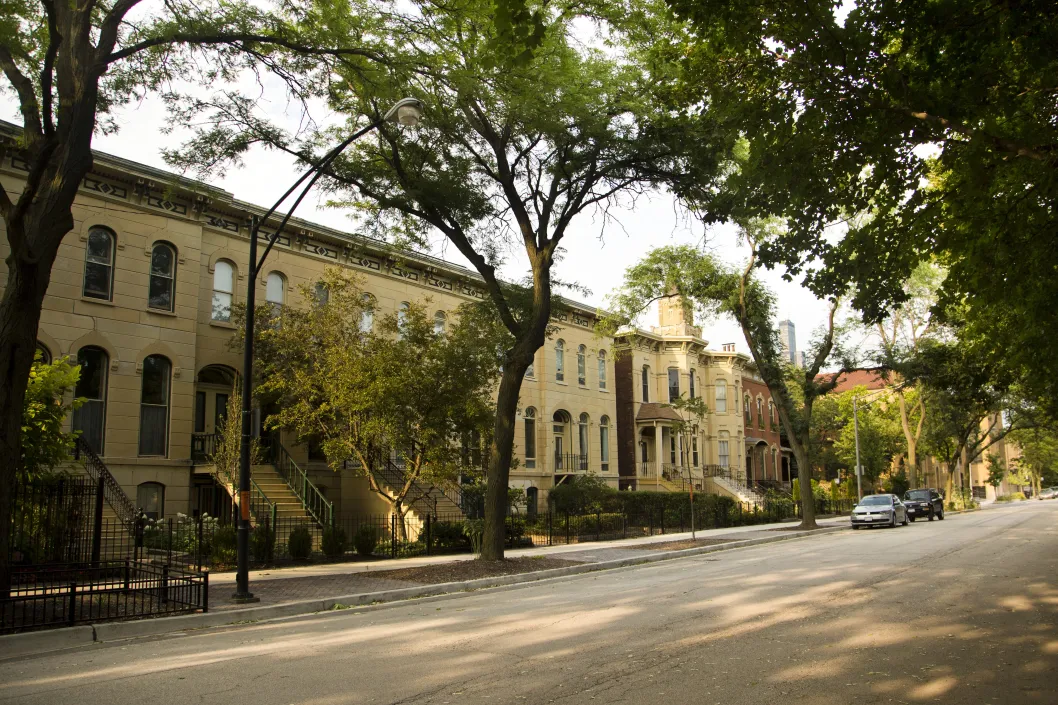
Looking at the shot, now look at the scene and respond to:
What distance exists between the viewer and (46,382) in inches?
526

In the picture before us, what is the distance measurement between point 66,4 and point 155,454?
43.2ft

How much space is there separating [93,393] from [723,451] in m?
35.8

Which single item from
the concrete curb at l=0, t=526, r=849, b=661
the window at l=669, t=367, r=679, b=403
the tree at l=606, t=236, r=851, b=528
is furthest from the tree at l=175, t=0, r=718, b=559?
the window at l=669, t=367, r=679, b=403

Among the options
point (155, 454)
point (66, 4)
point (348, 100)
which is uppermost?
point (348, 100)

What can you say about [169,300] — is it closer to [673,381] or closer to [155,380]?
[155,380]

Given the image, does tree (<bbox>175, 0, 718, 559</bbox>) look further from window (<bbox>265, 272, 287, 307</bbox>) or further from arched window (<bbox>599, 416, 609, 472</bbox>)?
arched window (<bbox>599, 416, 609, 472</bbox>)

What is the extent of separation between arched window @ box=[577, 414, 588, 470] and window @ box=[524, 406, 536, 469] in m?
2.97

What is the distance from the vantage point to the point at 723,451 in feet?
157

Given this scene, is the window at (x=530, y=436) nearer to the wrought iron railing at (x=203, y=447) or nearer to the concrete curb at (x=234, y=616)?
the wrought iron railing at (x=203, y=447)

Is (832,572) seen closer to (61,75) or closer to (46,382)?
(46,382)

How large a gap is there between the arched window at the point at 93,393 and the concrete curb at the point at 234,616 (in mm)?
10743

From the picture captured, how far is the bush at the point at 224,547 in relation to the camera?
58.5 ft

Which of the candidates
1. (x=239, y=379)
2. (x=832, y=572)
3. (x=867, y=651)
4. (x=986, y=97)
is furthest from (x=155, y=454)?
(x=986, y=97)

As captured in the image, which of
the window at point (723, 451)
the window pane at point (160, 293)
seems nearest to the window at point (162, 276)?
the window pane at point (160, 293)
